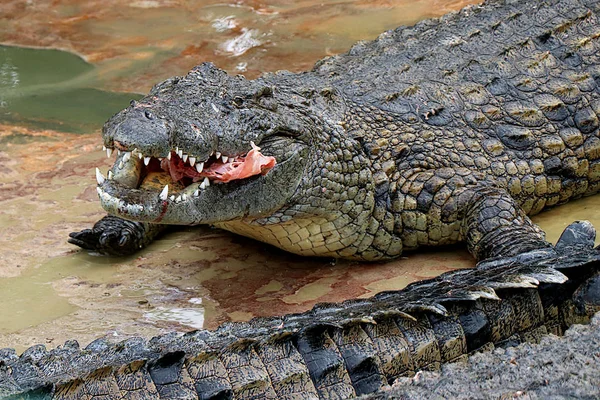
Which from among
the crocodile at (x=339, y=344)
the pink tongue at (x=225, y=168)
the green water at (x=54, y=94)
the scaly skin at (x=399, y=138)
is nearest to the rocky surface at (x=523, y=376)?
the crocodile at (x=339, y=344)

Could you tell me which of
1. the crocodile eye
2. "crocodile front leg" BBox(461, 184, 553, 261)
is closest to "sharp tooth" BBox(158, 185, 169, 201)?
the crocodile eye

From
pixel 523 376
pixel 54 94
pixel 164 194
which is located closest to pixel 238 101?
pixel 164 194

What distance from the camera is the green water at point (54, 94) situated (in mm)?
7535

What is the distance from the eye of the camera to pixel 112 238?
5.21 metres

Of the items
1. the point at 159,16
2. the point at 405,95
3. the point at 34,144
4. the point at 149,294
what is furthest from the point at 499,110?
the point at 159,16

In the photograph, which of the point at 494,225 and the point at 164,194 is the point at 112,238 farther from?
the point at 494,225

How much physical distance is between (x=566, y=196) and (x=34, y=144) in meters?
3.88

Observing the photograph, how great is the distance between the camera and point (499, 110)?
5258 mm

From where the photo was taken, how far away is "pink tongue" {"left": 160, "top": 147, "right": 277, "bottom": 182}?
14.2 ft

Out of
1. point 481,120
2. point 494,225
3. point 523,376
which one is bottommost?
point 494,225

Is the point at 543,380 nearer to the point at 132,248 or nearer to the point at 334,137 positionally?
the point at 334,137

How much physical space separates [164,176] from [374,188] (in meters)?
1.20

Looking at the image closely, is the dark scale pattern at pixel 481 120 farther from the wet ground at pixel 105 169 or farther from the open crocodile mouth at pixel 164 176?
the open crocodile mouth at pixel 164 176

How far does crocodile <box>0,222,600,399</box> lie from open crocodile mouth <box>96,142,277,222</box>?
1086mm
